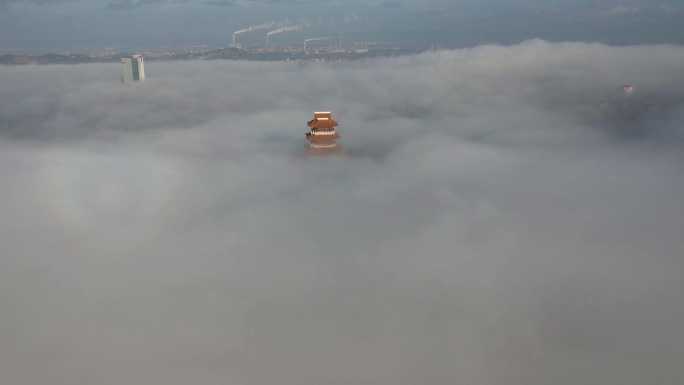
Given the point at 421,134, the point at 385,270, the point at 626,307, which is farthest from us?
the point at 421,134

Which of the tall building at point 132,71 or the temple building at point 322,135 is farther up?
the tall building at point 132,71

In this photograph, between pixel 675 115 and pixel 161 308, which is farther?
pixel 675 115

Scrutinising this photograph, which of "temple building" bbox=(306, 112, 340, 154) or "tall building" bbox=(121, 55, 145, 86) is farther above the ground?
"tall building" bbox=(121, 55, 145, 86)

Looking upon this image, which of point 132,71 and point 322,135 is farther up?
point 132,71

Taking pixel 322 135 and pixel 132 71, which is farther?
pixel 132 71

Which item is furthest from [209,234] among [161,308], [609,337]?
[609,337]

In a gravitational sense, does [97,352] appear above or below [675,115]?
below

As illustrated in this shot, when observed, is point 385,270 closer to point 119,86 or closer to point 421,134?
point 421,134

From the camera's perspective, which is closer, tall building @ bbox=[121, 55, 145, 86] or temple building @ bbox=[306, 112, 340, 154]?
temple building @ bbox=[306, 112, 340, 154]

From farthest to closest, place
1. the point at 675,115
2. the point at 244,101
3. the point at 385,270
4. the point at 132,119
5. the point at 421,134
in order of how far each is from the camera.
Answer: the point at 244,101
the point at 132,119
the point at 421,134
the point at 675,115
the point at 385,270

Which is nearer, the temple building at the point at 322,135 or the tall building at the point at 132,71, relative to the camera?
the temple building at the point at 322,135
